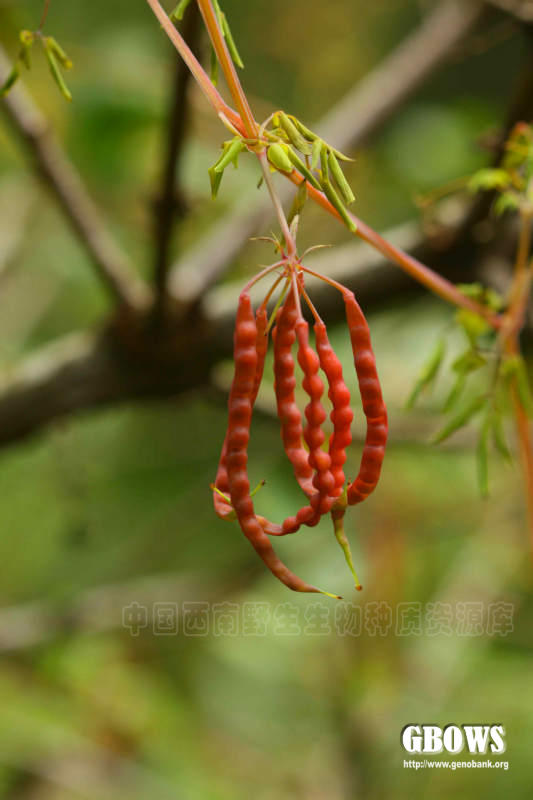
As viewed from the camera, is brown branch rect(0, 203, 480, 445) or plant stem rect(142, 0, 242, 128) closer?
plant stem rect(142, 0, 242, 128)

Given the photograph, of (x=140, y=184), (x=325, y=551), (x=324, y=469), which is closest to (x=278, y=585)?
(x=325, y=551)

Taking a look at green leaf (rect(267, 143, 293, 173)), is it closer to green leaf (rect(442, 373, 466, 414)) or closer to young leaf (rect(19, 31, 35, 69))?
young leaf (rect(19, 31, 35, 69))

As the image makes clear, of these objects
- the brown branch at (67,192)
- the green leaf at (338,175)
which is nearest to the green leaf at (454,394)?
the green leaf at (338,175)

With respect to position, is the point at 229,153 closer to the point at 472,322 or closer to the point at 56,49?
the point at 56,49

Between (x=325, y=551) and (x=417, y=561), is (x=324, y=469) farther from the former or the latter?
(x=417, y=561)

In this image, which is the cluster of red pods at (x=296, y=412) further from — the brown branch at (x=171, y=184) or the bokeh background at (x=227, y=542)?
the bokeh background at (x=227, y=542)

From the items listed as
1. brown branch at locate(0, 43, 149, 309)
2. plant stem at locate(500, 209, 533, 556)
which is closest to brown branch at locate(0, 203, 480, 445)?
brown branch at locate(0, 43, 149, 309)

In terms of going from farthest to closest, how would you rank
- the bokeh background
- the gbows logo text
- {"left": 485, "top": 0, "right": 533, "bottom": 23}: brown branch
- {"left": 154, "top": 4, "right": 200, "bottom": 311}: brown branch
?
the bokeh background → the gbows logo text → {"left": 485, "top": 0, "right": 533, "bottom": 23}: brown branch → {"left": 154, "top": 4, "right": 200, "bottom": 311}: brown branch
